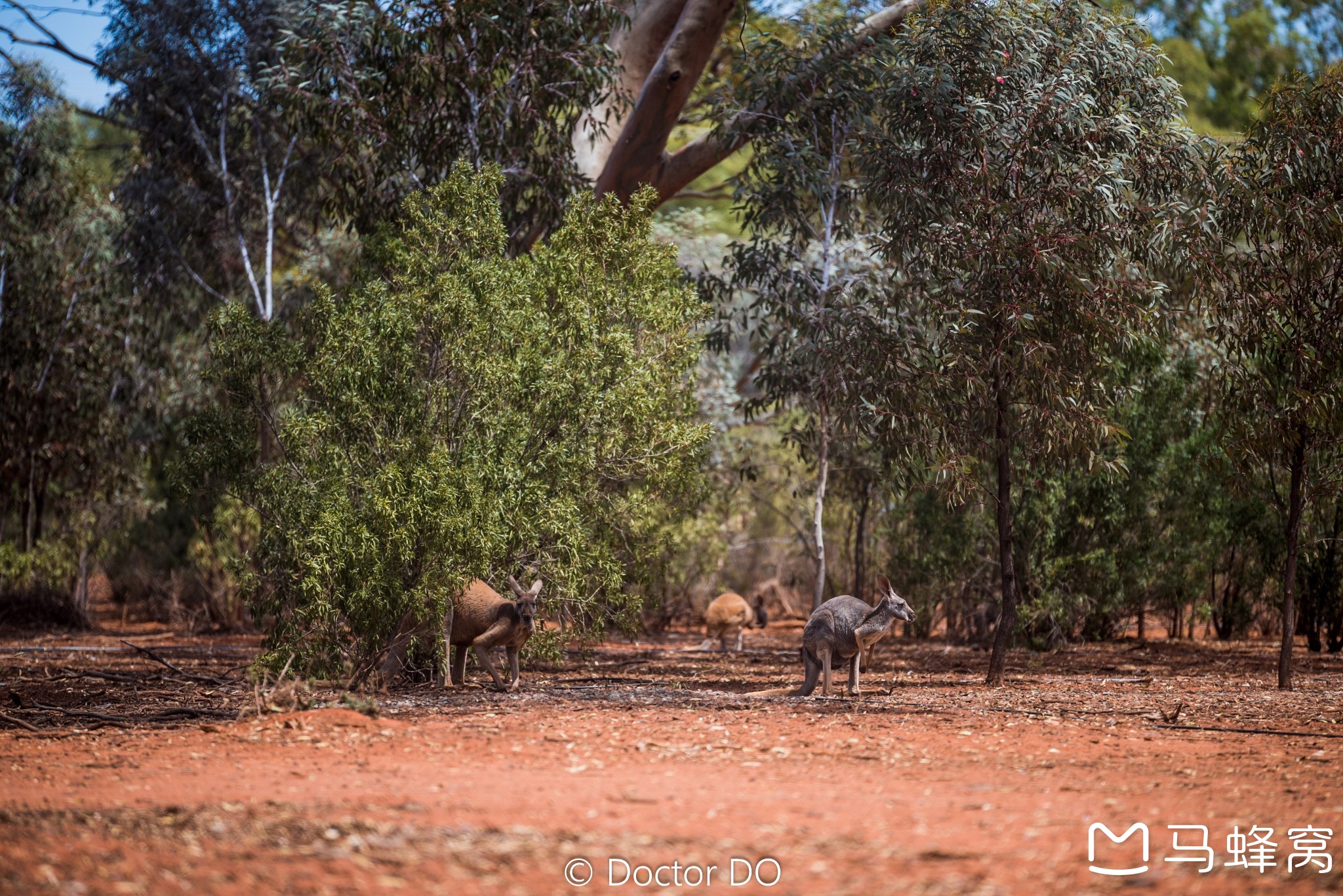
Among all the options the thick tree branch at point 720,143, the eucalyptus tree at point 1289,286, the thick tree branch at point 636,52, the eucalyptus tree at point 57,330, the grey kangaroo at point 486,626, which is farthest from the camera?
the eucalyptus tree at point 57,330

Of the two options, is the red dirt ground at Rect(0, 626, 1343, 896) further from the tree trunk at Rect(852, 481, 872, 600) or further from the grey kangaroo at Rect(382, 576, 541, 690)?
the tree trunk at Rect(852, 481, 872, 600)

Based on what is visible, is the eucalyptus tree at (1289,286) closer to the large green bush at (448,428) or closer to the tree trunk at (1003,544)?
the tree trunk at (1003,544)

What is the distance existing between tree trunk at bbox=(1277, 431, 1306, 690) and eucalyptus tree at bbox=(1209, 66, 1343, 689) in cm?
1

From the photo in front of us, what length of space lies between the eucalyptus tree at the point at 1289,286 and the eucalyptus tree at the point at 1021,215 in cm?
68

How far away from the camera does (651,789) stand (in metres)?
6.38

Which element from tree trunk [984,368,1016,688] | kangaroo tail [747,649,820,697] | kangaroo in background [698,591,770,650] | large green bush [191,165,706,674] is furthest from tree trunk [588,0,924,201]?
kangaroo tail [747,649,820,697]

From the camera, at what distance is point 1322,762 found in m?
7.56

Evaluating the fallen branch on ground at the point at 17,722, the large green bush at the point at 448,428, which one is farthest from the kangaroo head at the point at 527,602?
the fallen branch on ground at the point at 17,722

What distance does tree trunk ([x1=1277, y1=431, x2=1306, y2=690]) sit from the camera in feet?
37.6

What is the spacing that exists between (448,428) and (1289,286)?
8.10 meters

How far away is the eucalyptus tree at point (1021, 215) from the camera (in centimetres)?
1153

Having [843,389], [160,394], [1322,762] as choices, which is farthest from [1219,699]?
[160,394]

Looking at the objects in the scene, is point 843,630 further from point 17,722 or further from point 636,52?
point 636,52

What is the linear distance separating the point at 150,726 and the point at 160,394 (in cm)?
1489
